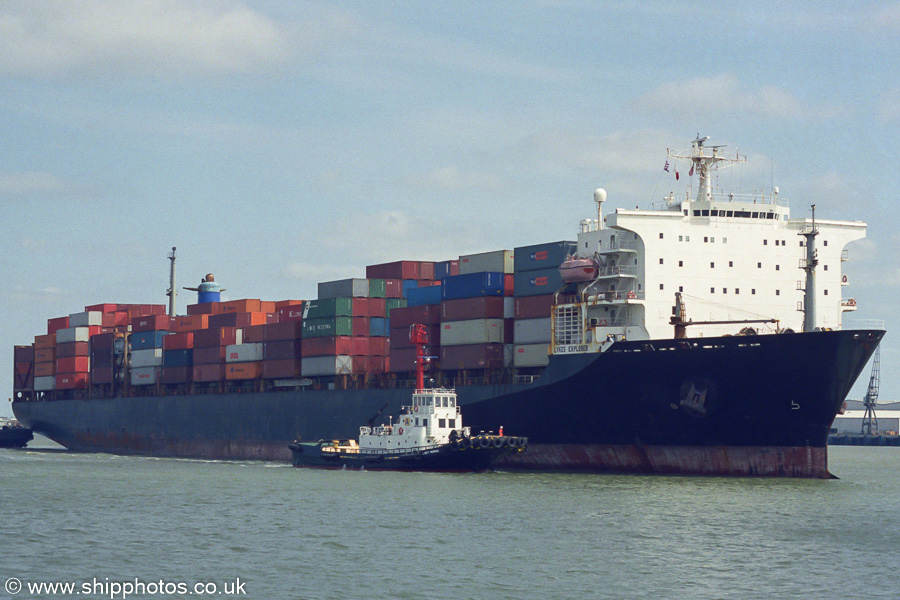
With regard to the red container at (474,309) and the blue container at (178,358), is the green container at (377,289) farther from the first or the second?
the blue container at (178,358)

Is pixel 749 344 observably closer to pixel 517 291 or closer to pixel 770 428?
pixel 770 428

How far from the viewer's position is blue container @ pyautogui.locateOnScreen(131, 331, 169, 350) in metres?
84.1

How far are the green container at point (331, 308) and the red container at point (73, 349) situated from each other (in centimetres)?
3044

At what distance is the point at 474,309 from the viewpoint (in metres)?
58.8

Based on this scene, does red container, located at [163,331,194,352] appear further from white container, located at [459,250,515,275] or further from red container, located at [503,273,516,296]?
red container, located at [503,273,516,296]

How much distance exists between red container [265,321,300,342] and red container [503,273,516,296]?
1741cm

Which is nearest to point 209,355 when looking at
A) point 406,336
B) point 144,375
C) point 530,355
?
point 144,375

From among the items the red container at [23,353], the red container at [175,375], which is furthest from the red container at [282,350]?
the red container at [23,353]

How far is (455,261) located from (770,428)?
24.2 meters

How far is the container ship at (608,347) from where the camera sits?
4750cm

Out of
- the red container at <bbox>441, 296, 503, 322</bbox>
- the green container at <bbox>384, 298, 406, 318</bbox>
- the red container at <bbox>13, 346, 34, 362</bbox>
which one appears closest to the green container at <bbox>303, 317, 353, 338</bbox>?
the green container at <bbox>384, 298, 406, 318</bbox>

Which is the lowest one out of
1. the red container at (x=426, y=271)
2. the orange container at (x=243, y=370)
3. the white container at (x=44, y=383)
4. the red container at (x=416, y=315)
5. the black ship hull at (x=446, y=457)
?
the black ship hull at (x=446, y=457)

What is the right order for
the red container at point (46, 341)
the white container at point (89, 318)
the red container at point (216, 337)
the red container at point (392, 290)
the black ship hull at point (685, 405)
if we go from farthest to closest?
the red container at point (46, 341)
the white container at point (89, 318)
the red container at point (216, 337)
the red container at point (392, 290)
the black ship hull at point (685, 405)

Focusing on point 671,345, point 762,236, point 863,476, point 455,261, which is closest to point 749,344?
point 671,345
